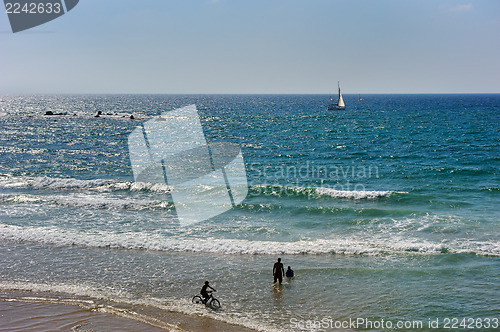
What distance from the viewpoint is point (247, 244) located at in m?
21.0

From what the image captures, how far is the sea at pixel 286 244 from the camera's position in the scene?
48.8 feet

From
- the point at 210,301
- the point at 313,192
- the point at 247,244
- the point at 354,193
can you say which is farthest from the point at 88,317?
the point at 354,193

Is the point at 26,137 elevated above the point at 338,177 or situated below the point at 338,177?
above

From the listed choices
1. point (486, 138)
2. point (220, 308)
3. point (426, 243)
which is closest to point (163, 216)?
point (220, 308)

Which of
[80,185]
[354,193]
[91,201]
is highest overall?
[80,185]

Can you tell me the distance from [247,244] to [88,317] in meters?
8.80

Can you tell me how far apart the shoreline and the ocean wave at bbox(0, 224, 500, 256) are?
586 cm

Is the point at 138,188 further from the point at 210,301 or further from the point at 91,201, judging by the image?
the point at 210,301

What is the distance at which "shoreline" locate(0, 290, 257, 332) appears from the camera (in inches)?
520

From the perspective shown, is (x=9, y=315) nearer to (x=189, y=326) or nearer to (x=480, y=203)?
(x=189, y=326)

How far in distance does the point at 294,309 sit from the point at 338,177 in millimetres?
22630

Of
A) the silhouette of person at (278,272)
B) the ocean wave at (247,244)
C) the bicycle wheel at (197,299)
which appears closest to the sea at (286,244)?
the ocean wave at (247,244)

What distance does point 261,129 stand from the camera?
7631cm

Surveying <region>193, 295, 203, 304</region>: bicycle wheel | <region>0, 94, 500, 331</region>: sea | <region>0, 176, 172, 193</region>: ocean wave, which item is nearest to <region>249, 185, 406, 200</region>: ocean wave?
<region>0, 94, 500, 331</region>: sea
